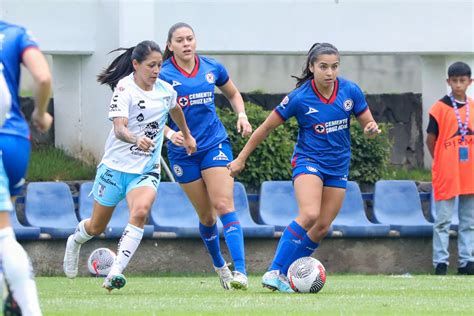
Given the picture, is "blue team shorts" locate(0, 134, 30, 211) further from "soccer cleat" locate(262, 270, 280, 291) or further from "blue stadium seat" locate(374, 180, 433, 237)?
"blue stadium seat" locate(374, 180, 433, 237)

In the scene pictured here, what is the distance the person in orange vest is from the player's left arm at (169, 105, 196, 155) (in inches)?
224

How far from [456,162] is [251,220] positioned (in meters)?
2.62

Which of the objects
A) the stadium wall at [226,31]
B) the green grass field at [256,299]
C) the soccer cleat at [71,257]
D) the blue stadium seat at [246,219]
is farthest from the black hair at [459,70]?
the soccer cleat at [71,257]

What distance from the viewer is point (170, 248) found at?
15.9 metres

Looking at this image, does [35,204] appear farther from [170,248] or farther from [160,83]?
[160,83]

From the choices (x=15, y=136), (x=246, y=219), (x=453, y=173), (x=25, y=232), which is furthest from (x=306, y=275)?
(x=453, y=173)

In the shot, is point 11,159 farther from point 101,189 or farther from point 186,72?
point 186,72

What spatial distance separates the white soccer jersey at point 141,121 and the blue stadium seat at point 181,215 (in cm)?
492

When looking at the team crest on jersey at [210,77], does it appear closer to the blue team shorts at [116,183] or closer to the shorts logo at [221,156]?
the shorts logo at [221,156]

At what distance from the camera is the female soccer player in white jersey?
1055cm

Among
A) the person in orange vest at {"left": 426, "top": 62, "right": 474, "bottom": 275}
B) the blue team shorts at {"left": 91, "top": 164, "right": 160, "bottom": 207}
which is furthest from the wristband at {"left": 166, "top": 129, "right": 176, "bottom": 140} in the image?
the person in orange vest at {"left": 426, "top": 62, "right": 474, "bottom": 275}

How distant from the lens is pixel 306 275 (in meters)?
10.8

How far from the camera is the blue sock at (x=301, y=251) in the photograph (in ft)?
36.7

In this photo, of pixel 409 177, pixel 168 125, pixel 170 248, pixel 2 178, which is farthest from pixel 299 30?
pixel 2 178
